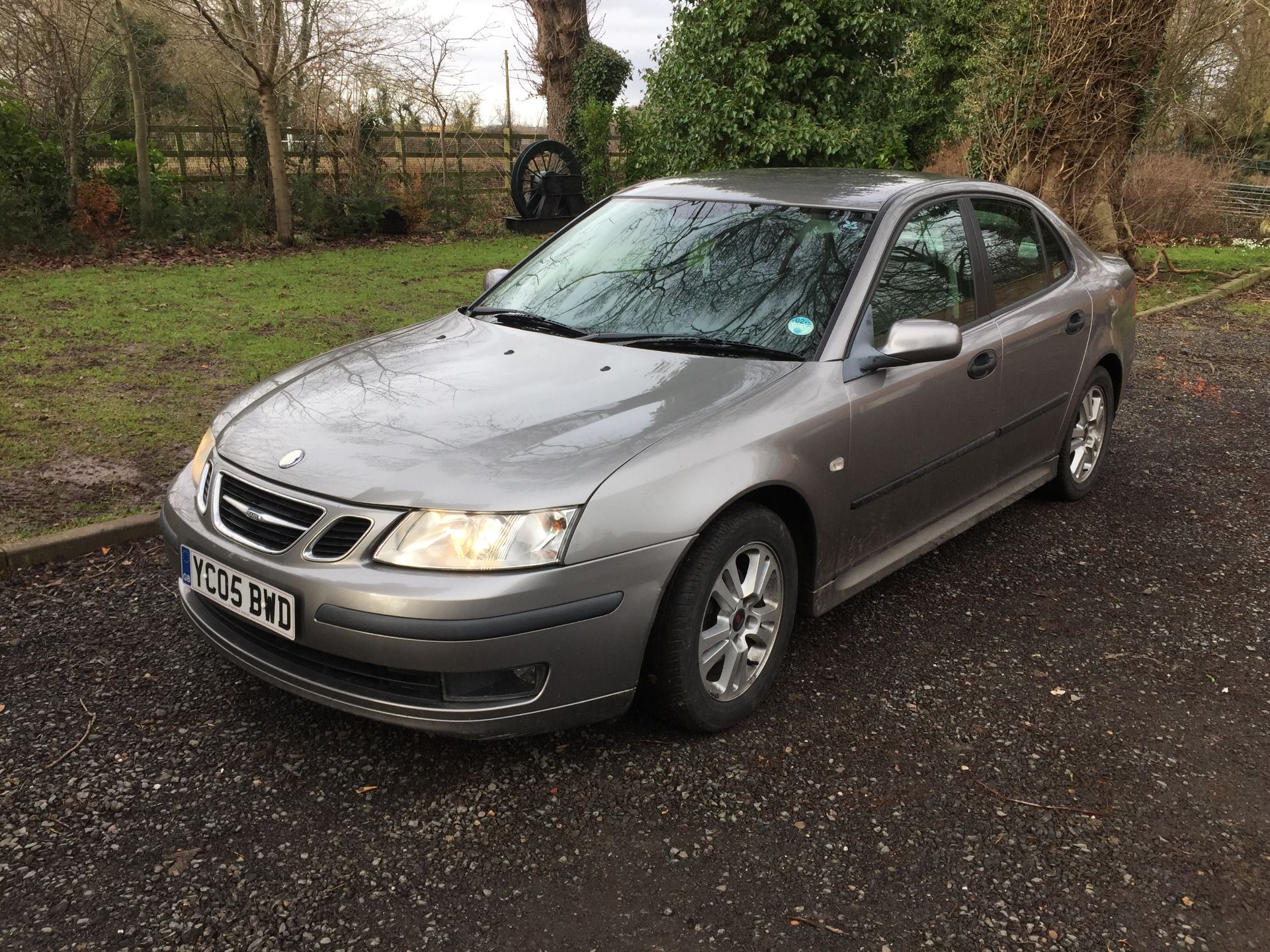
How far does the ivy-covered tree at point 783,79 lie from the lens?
11.1 meters

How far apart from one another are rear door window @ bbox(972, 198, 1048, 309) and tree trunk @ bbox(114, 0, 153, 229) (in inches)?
455

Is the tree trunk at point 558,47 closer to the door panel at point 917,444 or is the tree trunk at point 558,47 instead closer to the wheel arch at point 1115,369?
the wheel arch at point 1115,369

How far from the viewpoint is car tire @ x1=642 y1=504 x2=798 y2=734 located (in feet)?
9.39

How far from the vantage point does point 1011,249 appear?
4.37 meters

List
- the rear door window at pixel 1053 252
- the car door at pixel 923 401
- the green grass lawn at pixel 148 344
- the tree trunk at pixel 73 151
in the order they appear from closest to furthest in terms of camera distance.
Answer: the car door at pixel 923 401
the rear door window at pixel 1053 252
the green grass lawn at pixel 148 344
the tree trunk at pixel 73 151

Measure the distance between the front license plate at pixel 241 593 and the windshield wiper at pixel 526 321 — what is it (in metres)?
1.39

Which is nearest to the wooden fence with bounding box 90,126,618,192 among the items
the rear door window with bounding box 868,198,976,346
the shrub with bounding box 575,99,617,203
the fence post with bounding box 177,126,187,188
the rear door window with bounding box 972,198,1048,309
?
the fence post with bounding box 177,126,187,188

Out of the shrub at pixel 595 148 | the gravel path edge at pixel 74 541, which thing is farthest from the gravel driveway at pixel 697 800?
the shrub at pixel 595 148

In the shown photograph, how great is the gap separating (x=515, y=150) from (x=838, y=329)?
16368 mm

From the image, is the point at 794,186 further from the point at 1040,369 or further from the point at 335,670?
the point at 335,670

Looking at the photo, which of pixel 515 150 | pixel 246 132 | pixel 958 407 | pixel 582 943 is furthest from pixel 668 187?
pixel 515 150

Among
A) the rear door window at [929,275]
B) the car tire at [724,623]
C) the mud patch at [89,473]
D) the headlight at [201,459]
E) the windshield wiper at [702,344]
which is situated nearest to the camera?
the car tire at [724,623]

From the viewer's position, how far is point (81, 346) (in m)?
7.70

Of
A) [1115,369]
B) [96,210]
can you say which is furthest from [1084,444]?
[96,210]
